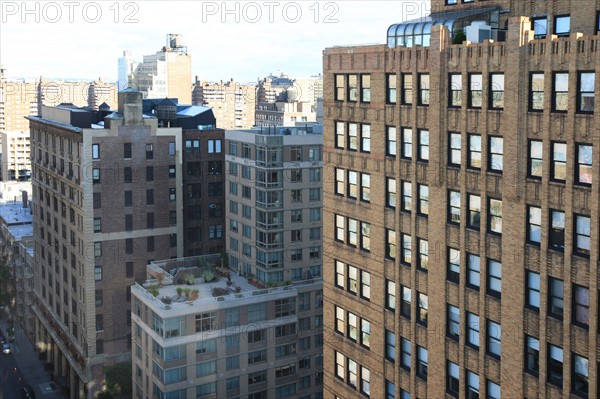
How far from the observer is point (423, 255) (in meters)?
42.8

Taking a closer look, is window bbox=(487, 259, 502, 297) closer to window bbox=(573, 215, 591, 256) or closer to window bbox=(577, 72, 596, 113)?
window bbox=(573, 215, 591, 256)

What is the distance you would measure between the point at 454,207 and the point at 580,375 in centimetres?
1062

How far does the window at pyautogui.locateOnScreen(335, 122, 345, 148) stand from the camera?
159 feet

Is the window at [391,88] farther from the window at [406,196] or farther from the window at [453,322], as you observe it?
the window at [453,322]

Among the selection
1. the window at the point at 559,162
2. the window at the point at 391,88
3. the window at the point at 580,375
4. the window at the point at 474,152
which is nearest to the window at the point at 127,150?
the window at the point at 391,88

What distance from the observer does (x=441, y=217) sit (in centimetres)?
4097

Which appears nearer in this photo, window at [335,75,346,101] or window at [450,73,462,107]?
window at [450,73,462,107]

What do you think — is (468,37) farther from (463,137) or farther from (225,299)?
(225,299)

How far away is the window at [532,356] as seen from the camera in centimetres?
3597

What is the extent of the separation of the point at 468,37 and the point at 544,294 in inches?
542

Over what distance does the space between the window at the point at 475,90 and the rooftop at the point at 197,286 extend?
151 feet

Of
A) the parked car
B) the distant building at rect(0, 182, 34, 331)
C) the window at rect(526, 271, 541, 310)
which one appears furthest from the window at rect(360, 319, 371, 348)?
the distant building at rect(0, 182, 34, 331)

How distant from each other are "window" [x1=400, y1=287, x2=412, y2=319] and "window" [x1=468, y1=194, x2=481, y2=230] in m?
6.58

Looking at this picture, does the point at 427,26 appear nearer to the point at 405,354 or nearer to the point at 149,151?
the point at 405,354
